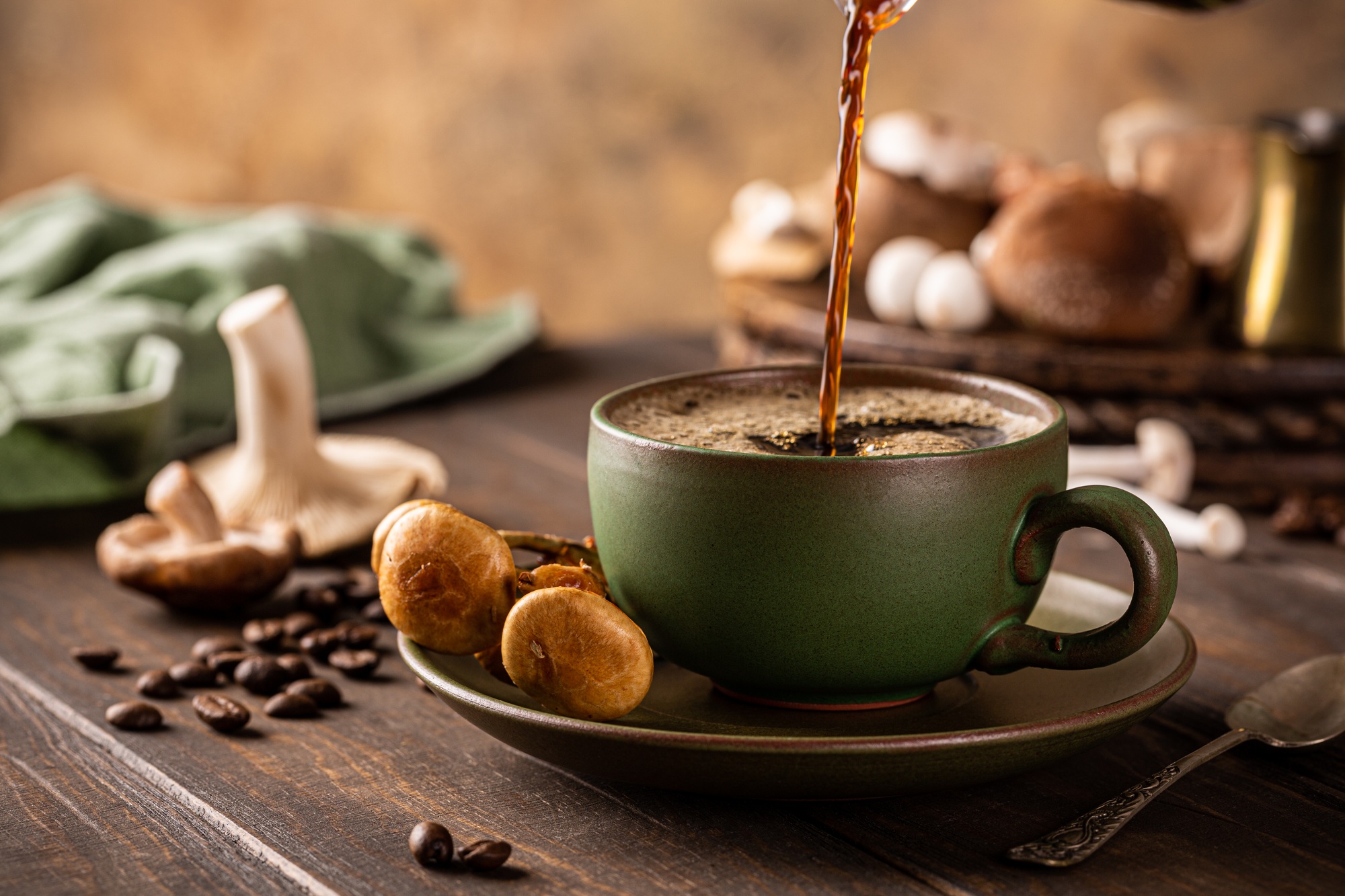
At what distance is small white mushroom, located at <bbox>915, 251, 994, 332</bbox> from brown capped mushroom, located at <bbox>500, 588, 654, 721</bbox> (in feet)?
2.70

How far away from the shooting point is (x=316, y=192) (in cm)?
370

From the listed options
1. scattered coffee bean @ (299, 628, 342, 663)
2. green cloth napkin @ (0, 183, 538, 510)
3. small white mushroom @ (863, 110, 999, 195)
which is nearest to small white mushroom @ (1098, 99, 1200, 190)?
small white mushroom @ (863, 110, 999, 195)

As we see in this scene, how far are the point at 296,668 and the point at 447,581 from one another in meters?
0.20

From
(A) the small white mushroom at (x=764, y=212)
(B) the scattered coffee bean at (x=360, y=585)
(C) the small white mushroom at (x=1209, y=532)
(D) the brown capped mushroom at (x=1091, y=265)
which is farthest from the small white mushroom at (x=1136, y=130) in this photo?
(B) the scattered coffee bean at (x=360, y=585)

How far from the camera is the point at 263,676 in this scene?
2.72 feet

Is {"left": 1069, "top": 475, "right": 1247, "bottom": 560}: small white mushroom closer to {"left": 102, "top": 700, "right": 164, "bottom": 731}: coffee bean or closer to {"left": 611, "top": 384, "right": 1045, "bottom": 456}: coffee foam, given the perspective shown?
{"left": 611, "top": 384, "right": 1045, "bottom": 456}: coffee foam

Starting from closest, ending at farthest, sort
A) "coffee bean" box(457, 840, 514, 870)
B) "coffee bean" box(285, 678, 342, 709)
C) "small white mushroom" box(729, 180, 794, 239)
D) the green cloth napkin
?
"coffee bean" box(457, 840, 514, 870), "coffee bean" box(285, 678, 342, 709), the green cloth napkin, "small white mushroom" box(729, 180, 794, 239)

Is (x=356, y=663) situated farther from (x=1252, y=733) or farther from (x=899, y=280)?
(x=899, y=280)

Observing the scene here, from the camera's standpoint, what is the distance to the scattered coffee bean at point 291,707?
0.79 meters

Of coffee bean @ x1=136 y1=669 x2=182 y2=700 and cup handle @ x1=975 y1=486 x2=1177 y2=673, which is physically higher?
cup handle @ x1=975 y1=486 x2=1177 y2=673

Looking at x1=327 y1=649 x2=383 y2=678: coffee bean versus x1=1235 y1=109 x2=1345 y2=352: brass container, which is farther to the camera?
x1=1235 y1=109 x2=1345 y2=352: brass container

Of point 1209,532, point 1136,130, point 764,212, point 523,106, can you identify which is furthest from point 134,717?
point 523,106

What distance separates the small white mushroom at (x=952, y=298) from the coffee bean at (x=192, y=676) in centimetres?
83

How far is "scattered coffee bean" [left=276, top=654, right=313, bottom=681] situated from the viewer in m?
0.84
